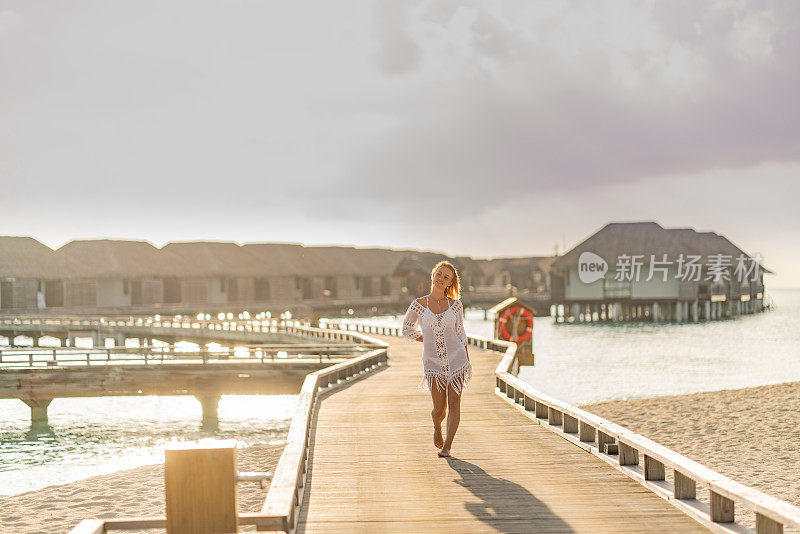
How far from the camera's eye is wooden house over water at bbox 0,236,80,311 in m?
60.7

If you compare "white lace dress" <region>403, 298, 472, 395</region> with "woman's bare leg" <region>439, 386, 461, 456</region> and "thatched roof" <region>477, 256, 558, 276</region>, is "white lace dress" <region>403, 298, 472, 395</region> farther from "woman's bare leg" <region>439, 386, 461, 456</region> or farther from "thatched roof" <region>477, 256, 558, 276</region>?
"thatched roof" <region>477, 256, 558, 276</region>

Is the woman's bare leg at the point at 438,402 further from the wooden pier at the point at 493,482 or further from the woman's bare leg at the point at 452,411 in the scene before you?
the wooden pier at the point at 493,482

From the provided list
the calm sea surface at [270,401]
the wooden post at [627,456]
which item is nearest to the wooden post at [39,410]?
the calm sea surface at [270,401]

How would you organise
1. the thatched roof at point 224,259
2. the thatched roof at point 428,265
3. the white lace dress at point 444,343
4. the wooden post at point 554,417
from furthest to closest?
the thatched roof at point 428,265, the thatched roof at point 224,259, the wooden post at point 554,417, the white lace dress at point 444,343

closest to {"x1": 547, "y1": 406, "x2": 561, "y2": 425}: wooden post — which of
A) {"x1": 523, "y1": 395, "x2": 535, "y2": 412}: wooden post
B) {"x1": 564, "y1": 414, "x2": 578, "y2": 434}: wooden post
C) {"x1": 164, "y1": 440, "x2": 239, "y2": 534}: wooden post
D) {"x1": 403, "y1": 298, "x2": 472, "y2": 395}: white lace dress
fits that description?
{"x1": 564, "y1": 414, "x2": 578, "y2": 434}: wooden post

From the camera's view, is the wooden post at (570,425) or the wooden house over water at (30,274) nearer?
the wooden post at (570,425)

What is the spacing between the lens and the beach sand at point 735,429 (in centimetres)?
1639

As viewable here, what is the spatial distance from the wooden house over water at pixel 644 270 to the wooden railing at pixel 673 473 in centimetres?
6912

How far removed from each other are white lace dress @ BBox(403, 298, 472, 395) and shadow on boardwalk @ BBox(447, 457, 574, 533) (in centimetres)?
99

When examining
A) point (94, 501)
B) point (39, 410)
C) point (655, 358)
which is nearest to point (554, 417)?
point (94, 501)

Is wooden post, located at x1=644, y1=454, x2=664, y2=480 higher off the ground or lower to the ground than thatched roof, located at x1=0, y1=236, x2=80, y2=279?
lower

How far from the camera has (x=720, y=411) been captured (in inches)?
961

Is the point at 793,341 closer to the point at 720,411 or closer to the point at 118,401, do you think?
the point at 720,411

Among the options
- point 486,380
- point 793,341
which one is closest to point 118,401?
point 486,380
